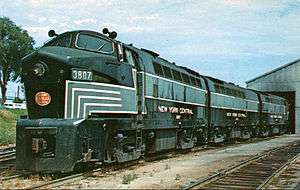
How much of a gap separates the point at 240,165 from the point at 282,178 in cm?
284

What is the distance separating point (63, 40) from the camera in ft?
47.5

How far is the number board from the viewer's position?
43.8 ft

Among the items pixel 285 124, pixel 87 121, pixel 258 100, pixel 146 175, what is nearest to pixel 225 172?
pixel 146 175

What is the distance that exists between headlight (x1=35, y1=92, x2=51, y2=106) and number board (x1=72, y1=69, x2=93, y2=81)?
33.3 inches

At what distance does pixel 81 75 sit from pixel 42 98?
3.87 ft

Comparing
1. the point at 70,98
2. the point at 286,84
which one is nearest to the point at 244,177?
the point at 70,98

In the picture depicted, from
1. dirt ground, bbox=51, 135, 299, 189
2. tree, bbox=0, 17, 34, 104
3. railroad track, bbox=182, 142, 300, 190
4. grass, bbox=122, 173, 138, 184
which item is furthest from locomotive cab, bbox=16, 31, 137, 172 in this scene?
tree, bbox=0, 17, 34, 104

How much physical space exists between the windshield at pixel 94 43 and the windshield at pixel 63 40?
248mm

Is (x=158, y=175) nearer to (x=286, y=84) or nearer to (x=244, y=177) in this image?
(x=244, y=177)

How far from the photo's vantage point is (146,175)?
1399 cm

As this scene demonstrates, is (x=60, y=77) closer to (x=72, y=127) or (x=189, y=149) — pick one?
(x=72, y=127)

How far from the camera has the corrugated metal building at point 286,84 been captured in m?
57.1

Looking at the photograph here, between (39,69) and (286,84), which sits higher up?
(286,84)

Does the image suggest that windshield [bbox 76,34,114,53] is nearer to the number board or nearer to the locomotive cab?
the locomotive cab
